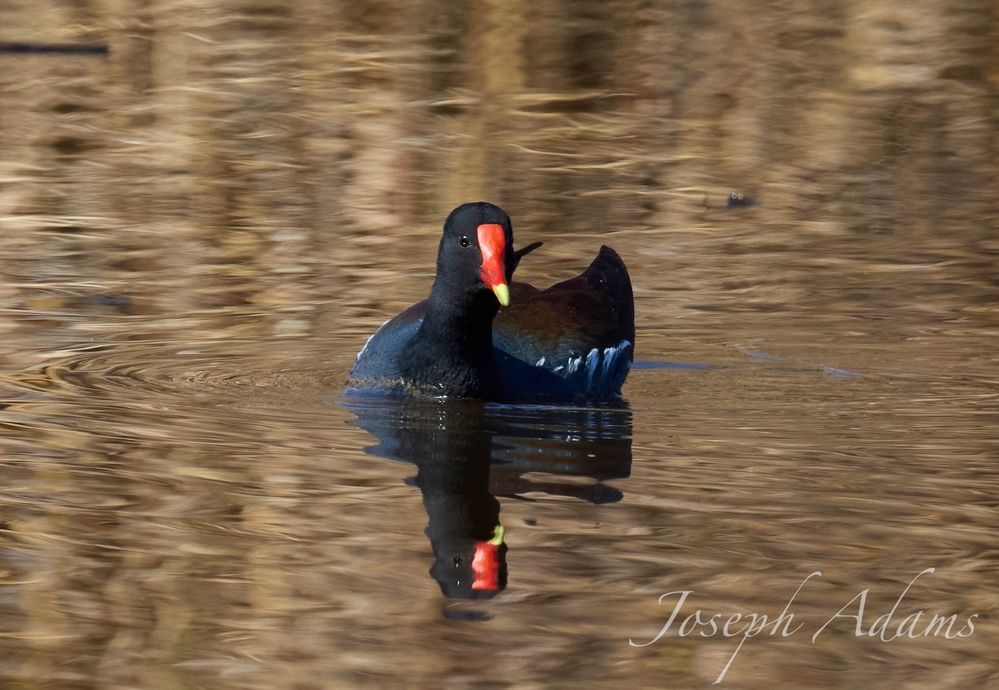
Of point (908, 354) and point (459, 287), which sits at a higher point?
point (459, 287)

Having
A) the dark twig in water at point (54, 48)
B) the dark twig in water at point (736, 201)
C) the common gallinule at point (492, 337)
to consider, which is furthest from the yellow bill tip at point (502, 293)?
the dark twig in water at point (54, 48)

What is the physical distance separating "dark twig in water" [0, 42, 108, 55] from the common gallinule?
8.02 metres

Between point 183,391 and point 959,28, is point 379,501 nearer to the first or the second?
point 183,391

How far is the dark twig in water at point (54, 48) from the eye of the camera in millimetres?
14555

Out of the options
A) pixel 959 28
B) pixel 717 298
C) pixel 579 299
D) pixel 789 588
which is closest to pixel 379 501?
pixel 789 588

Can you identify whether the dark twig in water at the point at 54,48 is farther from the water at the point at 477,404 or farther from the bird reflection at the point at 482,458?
the bird reflection at the point at 482,458

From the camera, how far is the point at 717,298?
331 inches

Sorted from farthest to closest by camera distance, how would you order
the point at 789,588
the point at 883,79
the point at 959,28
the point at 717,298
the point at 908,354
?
the point at 959,28 < the point at 883,79 < the point at 717,298 < the point at 908,354 < the point at 789,588

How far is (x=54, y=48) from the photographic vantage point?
14.6 m

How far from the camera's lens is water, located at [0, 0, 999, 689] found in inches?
166

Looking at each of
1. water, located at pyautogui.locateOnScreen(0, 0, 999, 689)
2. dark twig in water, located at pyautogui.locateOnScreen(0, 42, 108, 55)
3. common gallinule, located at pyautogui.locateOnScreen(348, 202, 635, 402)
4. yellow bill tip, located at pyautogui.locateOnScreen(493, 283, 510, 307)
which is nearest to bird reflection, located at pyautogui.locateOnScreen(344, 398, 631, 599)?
water, located at pyautogui.locateOnScreen(0, 0, 999, 689)

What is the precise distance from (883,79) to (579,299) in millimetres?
7451

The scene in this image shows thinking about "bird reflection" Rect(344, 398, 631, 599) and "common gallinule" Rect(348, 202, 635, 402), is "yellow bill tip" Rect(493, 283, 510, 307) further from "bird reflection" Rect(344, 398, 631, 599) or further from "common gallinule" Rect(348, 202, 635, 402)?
"bird reflection" Rect(344, 398, 631, 599)

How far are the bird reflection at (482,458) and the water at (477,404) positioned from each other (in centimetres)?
2
